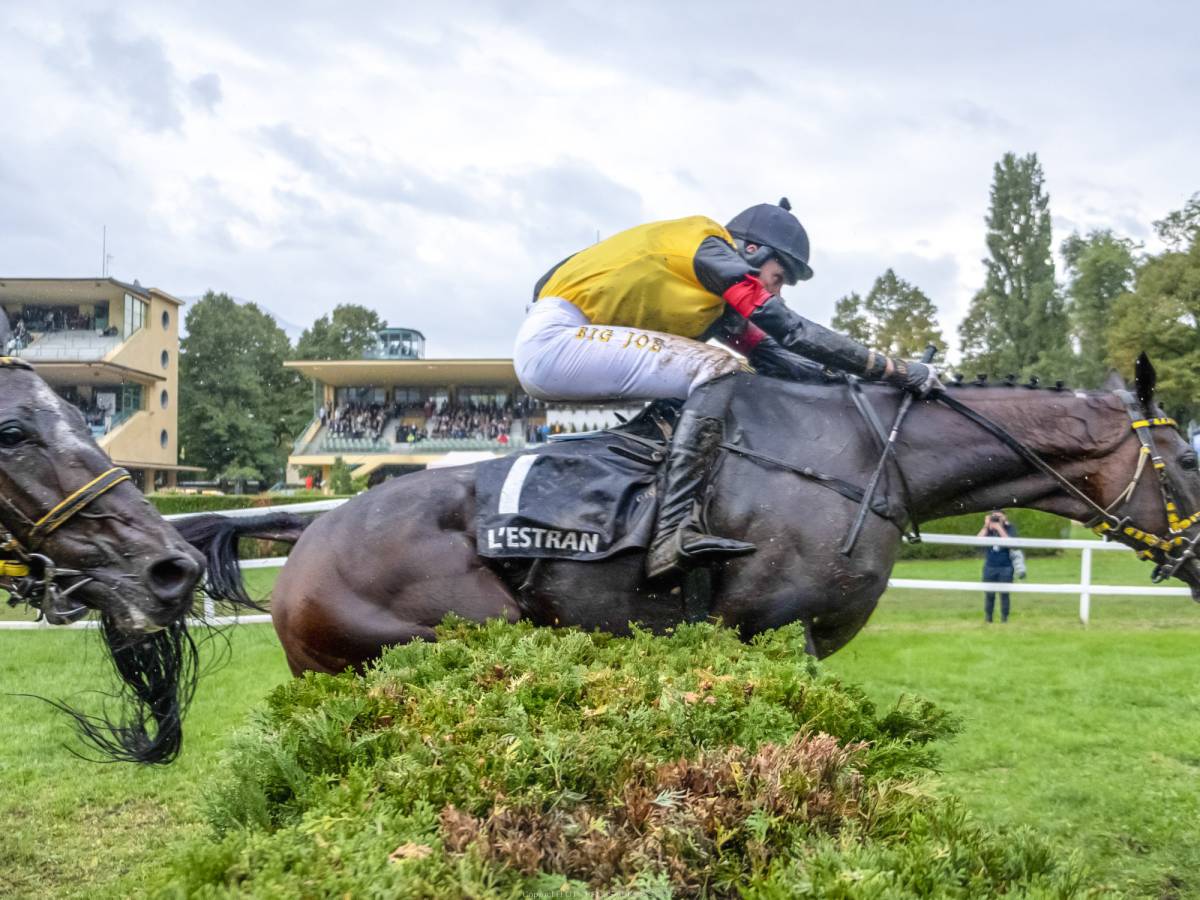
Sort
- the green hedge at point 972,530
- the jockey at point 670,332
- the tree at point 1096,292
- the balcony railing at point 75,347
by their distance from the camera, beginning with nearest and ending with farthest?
the jockey at point 670,332 → the green hedge at point 972,530 → the balcony railing at point 75,347 → the tree at point 1096,292

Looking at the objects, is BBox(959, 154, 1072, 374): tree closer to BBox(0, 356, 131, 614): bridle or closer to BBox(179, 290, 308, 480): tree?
BBox(179, 290, 308, 480): tree

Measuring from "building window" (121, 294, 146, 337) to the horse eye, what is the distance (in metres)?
32.8

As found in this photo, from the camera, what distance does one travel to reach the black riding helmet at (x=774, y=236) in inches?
181

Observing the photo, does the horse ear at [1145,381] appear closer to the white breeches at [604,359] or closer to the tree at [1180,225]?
the white breeches at [604,359]

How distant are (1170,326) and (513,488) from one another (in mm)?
34791

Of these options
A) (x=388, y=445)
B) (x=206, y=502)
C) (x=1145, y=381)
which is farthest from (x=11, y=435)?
(x=388, y=445)

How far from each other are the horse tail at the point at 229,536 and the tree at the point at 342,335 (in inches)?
2395

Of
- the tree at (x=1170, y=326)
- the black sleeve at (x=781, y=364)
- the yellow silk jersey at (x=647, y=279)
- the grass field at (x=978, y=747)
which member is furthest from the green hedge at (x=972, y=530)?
the yellow silk jersey at (x=647, y=279)

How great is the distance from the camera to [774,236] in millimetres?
4609

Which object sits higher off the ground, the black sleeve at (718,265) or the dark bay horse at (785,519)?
the black sleeve at (718,265)

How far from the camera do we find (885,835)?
1.76 meters

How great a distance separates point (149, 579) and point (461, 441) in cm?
3942

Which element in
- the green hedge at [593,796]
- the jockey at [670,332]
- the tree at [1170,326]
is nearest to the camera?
the green hedge at [593,796]

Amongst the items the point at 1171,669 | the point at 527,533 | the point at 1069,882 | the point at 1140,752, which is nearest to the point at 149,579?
the point at 527,533
